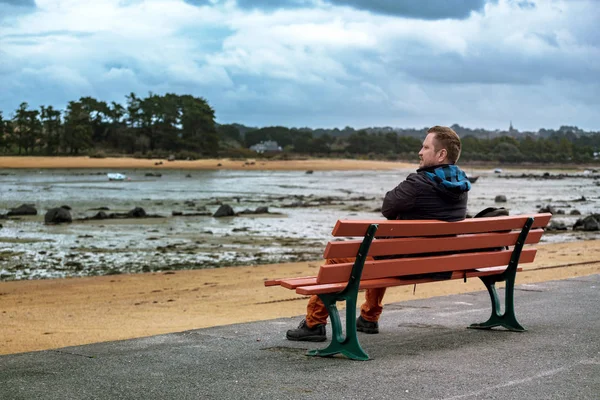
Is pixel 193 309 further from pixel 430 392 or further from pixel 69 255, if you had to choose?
pixel 69 255

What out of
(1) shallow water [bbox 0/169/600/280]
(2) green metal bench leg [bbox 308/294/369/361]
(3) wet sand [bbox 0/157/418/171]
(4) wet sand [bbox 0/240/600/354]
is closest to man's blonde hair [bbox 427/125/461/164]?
(2) green metal bench leg [bbox 308/294/369/361]

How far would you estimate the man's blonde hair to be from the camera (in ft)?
19.6

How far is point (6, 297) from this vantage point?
11820 millimetres

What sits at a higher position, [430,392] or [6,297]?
[430,392]

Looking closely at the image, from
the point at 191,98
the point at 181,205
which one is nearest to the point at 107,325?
the point at 181,205

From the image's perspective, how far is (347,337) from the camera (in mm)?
5559

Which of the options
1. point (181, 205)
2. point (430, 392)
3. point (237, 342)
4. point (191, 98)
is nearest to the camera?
point (430, 392)

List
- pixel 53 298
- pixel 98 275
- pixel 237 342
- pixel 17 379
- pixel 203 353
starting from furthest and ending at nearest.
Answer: pixel 98 275
pixel 53 298
pixel 237 342
pixel 203 353
pixel 17 379

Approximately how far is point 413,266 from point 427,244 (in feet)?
0.65

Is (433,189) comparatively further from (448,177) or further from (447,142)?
(447,142)

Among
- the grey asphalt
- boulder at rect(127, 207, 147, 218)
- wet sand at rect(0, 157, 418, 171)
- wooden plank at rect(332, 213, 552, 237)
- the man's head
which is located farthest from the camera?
wet sand at rect(0, 157, 418, 171)

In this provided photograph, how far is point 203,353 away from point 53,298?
6.49 meters

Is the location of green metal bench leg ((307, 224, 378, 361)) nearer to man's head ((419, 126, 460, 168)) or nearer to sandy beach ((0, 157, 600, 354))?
man's head ((419, 126, 460, 168))

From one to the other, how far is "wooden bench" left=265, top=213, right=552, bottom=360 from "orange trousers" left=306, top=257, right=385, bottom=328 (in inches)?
8.3
